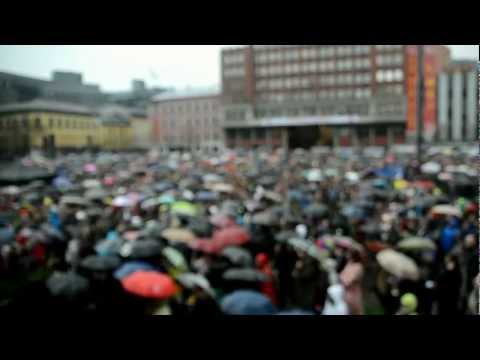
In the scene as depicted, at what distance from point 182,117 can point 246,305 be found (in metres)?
16.4

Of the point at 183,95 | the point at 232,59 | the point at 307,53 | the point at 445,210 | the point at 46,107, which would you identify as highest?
the point at 307,53

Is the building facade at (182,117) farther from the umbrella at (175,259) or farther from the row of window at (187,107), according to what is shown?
the umbrella at (175,259)

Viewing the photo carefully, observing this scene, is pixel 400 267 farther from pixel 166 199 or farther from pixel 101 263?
pixel 166 199

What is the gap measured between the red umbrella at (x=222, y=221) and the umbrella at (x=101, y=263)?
2.30 meters

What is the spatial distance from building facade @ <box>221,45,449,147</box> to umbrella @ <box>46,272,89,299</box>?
144 ft

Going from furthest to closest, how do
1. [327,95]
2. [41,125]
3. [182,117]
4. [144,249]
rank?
1. [327,95]
2. [182,117]
3. [41,125]
4. [144,249]

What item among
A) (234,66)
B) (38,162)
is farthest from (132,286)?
(234,66)

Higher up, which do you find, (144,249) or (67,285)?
(144,249)

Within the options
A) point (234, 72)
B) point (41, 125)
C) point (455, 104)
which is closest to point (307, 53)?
point (455, 104)

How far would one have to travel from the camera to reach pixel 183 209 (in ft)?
28.0

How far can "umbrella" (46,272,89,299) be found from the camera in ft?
14.7

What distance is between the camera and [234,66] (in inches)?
1325
